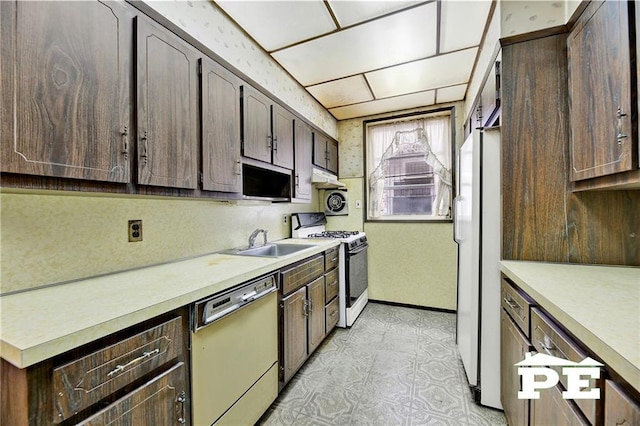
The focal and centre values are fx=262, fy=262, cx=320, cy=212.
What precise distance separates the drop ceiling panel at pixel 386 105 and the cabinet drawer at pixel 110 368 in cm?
311

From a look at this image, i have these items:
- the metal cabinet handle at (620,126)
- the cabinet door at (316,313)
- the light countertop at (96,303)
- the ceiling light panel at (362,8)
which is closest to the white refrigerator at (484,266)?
the metal cabinet handle at (620,126)

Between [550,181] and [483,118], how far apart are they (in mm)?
825

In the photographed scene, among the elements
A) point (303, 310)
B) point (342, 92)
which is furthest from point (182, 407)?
point (342, 92)

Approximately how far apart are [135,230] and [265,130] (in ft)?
3.84

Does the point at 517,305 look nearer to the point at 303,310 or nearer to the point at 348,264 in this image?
the point at 303,310

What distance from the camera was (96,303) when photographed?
2.99 ft

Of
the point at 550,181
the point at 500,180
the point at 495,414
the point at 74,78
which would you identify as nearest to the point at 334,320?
the point at 495,414

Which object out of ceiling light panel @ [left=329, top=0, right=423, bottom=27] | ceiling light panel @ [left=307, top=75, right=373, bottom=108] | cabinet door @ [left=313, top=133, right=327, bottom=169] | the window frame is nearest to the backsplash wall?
cabinet door @ [left=313, top=133, right=327, bottom=169]

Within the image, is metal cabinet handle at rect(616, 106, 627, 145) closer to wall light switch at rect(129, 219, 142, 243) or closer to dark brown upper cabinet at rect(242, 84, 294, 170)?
dark brown upper cabinet at rect(242, 84, 294, 170)

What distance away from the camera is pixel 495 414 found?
1.59 meters

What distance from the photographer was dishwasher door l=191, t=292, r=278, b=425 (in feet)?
3.65

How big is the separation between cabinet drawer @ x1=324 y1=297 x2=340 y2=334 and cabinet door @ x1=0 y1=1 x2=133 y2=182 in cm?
194

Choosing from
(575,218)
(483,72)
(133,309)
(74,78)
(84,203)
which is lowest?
(133,309)

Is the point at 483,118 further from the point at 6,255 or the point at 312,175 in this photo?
the point at 6,255
